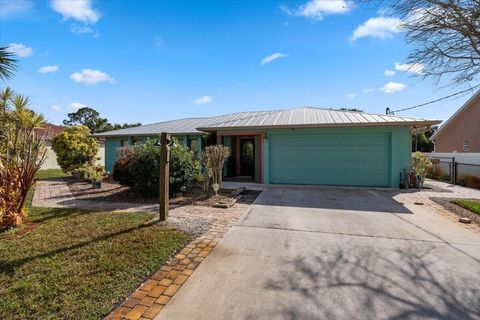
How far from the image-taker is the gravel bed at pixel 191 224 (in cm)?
515

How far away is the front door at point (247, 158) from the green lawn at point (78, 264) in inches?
373

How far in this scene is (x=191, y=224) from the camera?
557cm

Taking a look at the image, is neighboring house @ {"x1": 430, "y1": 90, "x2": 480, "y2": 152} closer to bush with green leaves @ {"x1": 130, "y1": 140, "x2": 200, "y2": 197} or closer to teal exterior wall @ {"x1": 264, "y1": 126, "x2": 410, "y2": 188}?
teal exterior wall @ {"x1": 264, "y1": 126, "x2": 410, "y2": 188}

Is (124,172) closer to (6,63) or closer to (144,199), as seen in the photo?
(144,199)

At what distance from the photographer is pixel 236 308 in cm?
273

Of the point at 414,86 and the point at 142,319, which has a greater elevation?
the point at 414,86

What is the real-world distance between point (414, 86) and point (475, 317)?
680 centimetres

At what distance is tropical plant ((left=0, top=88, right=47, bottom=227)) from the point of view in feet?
17.5

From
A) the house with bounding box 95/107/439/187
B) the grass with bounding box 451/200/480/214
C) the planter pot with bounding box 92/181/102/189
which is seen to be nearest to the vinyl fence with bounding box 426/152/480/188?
the house with bounding box 95/107/439/187

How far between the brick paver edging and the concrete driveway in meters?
0.12

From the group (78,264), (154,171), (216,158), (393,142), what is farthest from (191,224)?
(393,142)

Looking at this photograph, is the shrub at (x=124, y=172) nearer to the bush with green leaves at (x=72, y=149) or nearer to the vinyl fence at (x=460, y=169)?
the bush with green leaves at (x=72, y=149)

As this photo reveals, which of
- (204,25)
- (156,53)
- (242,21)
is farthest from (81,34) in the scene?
(242,21)

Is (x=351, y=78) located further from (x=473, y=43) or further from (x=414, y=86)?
(x=473, y=43)
